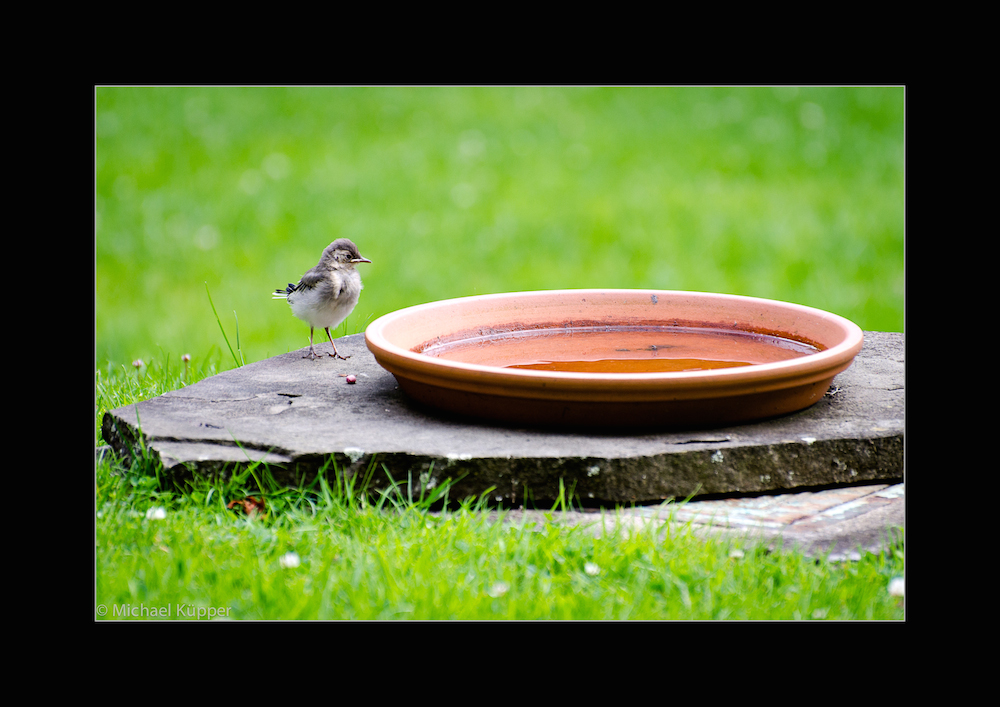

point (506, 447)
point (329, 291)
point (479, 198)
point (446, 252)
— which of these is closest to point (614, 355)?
point (506, 447)

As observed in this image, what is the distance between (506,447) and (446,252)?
15.5ft

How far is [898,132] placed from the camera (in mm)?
9773

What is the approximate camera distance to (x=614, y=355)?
4.05 m

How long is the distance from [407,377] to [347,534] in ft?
2.31

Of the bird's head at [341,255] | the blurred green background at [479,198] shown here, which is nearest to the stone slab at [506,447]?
the bird's head at [341,255]

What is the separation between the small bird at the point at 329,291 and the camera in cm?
413

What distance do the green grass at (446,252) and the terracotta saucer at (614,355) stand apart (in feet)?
1.46

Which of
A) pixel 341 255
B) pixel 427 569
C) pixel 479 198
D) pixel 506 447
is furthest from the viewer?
pixel 479 198

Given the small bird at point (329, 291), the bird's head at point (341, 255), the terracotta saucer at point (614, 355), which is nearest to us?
the terracotta saucer at point (614, 355)

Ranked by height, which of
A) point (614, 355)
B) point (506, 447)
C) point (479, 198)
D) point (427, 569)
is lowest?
point (427, 569)

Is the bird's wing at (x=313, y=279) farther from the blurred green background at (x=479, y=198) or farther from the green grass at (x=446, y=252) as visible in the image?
the blurred green background at (x=479, y=198)

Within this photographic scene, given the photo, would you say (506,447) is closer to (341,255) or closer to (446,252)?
(341,255)
